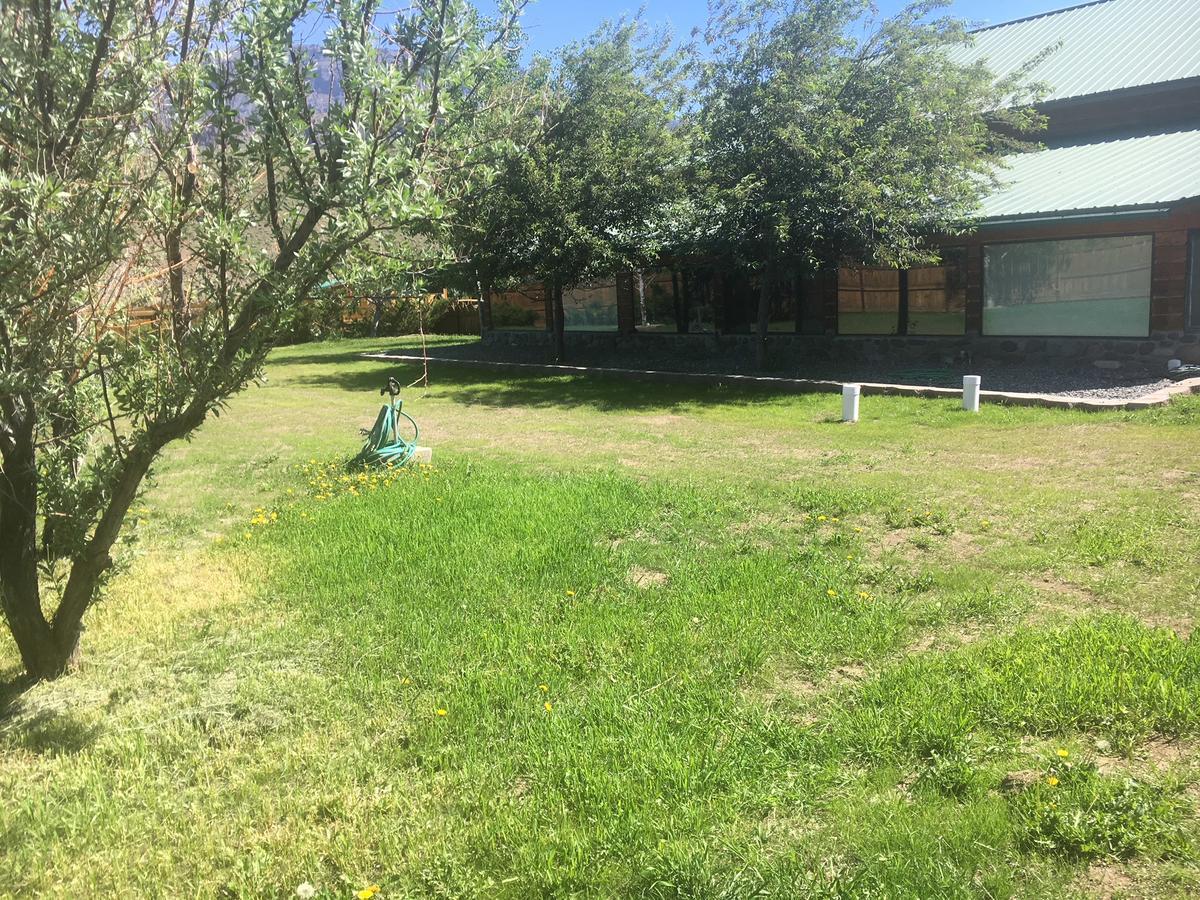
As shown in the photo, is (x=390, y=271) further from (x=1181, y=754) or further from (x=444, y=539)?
(x=1181, y=754)

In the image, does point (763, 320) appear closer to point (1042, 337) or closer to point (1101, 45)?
point (1042, 337)

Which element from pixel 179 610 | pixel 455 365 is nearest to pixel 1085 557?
pixel 179 610

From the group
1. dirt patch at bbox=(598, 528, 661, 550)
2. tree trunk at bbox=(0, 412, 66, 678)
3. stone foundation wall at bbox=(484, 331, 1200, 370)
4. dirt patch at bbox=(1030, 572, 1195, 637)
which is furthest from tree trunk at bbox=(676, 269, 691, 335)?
tree trunk at bbox=(0, 412, 66, 678)

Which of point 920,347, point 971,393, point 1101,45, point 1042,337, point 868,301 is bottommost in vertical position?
point 971,393

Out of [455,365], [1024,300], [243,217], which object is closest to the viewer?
[243,217]

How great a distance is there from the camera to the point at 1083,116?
1753 cm

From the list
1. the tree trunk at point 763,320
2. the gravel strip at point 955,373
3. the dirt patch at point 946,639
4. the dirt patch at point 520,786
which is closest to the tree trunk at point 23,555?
the dirt patch at point 520,786

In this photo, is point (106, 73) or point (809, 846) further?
point (106, 73)

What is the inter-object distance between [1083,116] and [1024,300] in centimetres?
531

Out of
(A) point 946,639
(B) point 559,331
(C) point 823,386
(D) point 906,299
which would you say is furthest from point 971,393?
(B) point 559,331

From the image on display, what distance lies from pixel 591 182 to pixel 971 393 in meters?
8.69

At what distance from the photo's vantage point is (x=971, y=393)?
11508 mm

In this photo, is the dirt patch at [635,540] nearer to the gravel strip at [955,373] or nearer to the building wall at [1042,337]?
the gravel strip at [955,373]

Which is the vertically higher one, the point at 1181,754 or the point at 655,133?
the point at 655,133
